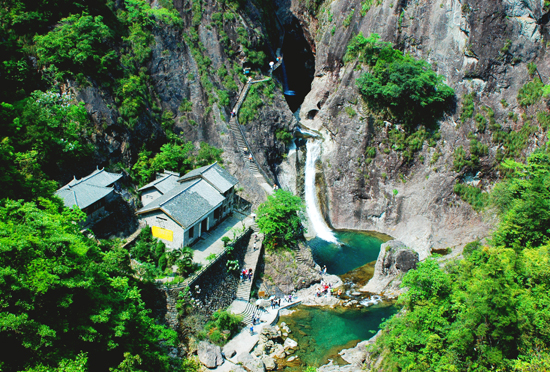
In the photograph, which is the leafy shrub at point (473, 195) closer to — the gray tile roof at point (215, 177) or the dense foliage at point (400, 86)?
the dense foliage at point (400, 86)

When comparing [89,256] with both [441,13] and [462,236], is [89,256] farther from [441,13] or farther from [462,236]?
[441,13]

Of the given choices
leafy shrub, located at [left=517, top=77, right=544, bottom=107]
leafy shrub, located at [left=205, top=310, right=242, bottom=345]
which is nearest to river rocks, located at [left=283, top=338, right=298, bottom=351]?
leafy shrub, located at [left=205, top=310, right=242, bottom=345]

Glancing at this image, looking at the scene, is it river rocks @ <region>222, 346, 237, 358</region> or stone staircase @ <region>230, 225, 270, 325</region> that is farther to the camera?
stone staircase @ <region>230, 225, 270, 325</region>

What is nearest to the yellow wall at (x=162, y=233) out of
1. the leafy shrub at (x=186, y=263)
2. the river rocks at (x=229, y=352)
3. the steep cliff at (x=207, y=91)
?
the leafy shrub at (x=186, y=263)

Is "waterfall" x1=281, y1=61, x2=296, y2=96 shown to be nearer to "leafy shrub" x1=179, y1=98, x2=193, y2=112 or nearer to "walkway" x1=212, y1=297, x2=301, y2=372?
"leafy shrub" x1=179, y1=98, x2=193, y2=112

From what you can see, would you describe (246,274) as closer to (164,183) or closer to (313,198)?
(164,183)

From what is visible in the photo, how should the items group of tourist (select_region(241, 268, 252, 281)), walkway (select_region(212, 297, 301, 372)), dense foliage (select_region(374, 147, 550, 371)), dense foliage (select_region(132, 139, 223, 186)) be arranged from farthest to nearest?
dense foliage (select_region(132, 139, 223, 186)) < group of tourist (select_region(241, 268, 252, 281)) < walkway (select_region(212, 297, 301, 372)) < dense foliage (select_region(374, 147, 550, 371))

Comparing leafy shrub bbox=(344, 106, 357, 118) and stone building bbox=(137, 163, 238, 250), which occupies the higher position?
leafy shrub bbox=(344, 106, 357, 118)
